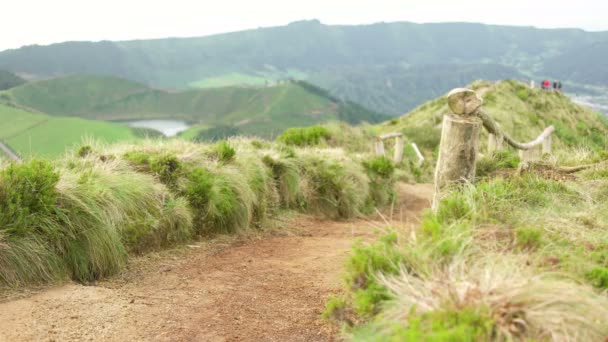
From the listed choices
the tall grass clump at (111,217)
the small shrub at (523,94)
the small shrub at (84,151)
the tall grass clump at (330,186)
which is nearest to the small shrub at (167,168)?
the tall grass clump at (111,217)

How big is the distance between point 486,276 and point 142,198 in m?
3.93

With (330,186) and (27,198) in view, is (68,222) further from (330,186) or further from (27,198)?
(330,186)

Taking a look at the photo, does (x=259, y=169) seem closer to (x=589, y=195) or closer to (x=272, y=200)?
(x=272, y=200)

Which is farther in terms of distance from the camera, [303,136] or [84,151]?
[303,136]

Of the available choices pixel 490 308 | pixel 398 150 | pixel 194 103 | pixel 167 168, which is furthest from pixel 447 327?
pixel 194 103

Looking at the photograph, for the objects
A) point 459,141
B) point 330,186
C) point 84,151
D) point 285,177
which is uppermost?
point 459,141

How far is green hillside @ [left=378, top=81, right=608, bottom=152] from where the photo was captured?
25609 mm

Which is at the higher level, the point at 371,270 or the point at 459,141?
the point at 459,141

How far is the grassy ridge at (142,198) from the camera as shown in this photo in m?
4.62

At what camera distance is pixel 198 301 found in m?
4.66

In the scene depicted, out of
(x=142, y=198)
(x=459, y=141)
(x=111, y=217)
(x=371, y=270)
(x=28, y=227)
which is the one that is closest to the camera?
(x=371, y=270)

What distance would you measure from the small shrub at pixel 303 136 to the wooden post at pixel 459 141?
25.1 feet

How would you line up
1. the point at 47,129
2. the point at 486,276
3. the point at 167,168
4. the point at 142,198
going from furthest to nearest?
the point at 47,129
the point at 167,168
the point at 142,198
the point at 486,276

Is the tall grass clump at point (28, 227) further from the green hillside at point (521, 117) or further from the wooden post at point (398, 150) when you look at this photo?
the green hillside at point (521, 117)
